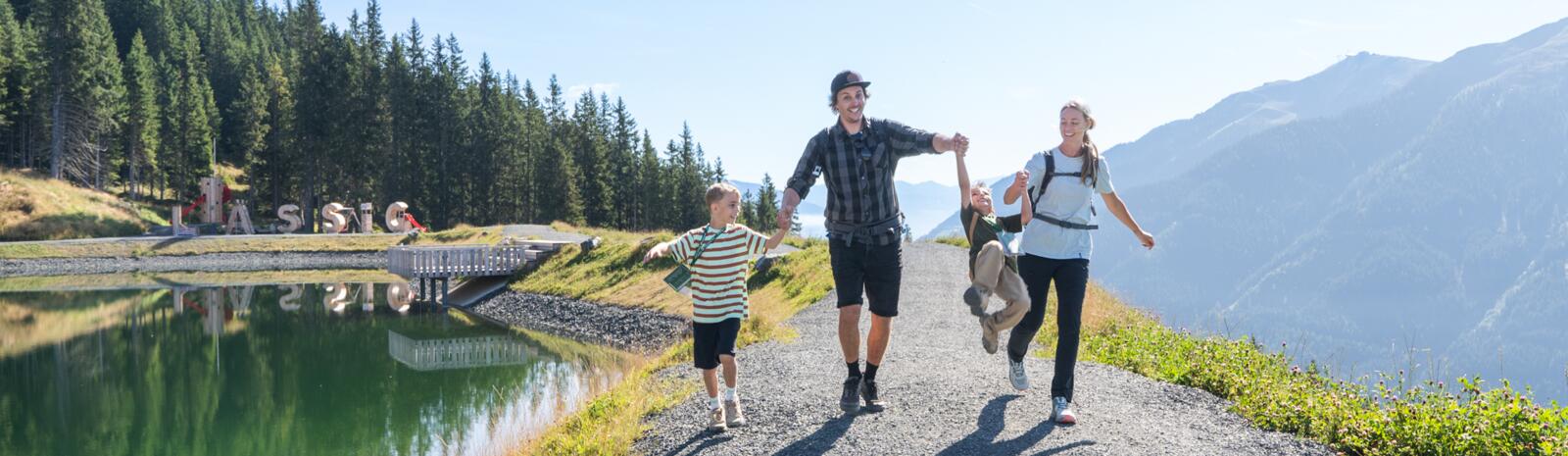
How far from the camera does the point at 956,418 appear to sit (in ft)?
23.2

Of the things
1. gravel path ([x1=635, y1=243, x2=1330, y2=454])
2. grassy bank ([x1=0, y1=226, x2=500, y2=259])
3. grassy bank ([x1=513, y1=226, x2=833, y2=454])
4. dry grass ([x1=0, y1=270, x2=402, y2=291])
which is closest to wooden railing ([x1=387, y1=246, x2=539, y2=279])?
grassy bank ([x1=513, y1=226, x2=833, y2=454])

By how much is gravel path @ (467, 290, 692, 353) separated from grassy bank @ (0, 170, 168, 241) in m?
44.5

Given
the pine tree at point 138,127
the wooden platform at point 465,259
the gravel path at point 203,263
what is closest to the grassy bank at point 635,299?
the wooden platform at point 465,259

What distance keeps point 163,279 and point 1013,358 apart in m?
48.0

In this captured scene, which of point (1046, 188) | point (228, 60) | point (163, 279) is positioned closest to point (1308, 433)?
point (1046, 188)

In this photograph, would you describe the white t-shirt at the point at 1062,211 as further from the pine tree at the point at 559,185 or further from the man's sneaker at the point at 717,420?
the pine tree at the point at 559,185

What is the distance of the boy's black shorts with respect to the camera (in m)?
6.61

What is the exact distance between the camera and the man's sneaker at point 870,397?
23.7 ft

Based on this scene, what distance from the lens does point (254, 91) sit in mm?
87812

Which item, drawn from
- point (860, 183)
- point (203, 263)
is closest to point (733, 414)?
point (860, 183)

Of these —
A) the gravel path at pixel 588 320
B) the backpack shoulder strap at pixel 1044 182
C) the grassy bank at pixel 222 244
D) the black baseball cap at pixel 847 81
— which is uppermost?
the grassy bank at pixel 222 244

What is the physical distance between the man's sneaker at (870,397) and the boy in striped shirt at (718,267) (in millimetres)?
1180

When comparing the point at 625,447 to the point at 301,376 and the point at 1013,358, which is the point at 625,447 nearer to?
the point at 1013,358

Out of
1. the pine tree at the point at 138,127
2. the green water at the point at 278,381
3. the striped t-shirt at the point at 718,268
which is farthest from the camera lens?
the pine tree at the point at 138,127
